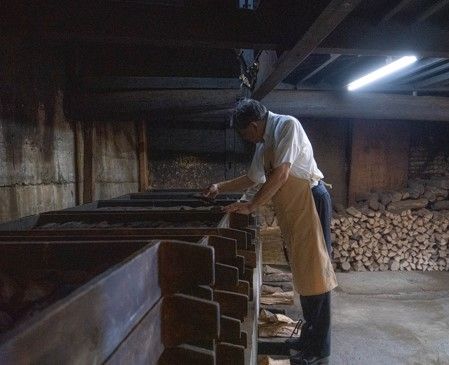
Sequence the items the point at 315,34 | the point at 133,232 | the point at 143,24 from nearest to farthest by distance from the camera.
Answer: the point at 133,232 → the point at 315,34 → the point at 143,24

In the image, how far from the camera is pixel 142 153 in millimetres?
6555

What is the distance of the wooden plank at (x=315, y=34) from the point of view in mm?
2015

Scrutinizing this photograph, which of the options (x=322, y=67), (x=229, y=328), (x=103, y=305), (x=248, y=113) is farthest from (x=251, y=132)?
(x=103, y=305)

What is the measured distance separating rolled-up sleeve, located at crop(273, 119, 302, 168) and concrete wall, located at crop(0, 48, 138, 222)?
2334 millimetres

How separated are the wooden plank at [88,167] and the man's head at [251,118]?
2.47 m

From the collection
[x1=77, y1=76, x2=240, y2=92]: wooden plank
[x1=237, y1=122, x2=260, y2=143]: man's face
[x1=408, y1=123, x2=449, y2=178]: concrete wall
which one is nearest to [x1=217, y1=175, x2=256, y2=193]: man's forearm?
[x1=237, y1=122, x2=260, y2=143]: man's face

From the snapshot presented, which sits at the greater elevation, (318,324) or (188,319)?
(188,319)

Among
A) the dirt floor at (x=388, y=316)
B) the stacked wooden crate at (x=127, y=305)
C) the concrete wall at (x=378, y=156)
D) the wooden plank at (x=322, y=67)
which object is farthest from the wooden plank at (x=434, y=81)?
the stacked wooden crate at (x=127, y=305)

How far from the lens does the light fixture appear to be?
427cm

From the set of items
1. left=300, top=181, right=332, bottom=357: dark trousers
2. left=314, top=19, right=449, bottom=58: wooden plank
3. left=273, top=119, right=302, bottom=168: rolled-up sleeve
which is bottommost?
left=300, top=181, right=332, bottom=357: dark trousers

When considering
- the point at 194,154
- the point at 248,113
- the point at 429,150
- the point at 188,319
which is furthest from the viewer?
the point at 429,150

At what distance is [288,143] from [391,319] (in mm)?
3041

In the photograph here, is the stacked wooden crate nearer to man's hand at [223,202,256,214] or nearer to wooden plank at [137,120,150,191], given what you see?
man's hand at [223,202,256,214]

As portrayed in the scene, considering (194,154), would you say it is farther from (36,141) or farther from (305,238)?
(305,238)
